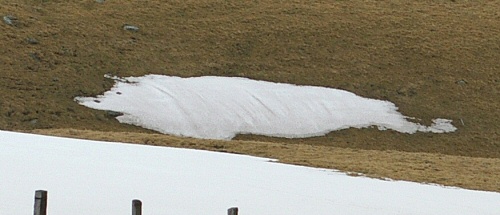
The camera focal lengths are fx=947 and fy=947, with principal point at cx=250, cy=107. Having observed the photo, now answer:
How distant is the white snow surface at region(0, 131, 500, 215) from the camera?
46.9 feet

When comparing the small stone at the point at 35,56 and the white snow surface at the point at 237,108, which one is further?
the small stone at the point at 35,56

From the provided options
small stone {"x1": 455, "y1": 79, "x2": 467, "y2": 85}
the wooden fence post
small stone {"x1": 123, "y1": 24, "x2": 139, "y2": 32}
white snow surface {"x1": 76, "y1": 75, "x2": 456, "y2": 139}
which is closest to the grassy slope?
small stone {"x1": 455, "y1": 79, "x2": 467, "y2": 85}

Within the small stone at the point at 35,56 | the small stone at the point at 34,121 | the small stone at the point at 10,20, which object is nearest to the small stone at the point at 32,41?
the small stone at the point at 35,56

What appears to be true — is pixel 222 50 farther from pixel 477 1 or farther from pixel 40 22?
pixel 477 1

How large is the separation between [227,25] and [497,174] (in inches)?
1129

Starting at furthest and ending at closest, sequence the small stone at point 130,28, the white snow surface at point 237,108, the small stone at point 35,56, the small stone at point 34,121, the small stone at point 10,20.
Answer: the small stone at point 130,28
the small stone at point 10,20
the small stone at point 35,56
the white snow surface at point 237,108
the small stone at point 34,121

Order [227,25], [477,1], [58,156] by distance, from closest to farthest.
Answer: [58,156] → [227,25] → [477,1]

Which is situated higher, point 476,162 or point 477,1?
point 477,1

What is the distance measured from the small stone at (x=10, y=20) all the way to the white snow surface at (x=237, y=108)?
8.68 metres

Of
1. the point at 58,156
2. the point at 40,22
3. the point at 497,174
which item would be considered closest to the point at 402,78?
the point at 40,22

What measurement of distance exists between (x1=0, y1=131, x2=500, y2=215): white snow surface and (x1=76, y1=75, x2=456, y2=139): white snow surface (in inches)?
489

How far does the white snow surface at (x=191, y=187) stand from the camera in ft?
46.9

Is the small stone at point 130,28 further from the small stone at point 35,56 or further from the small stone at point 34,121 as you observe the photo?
the small stone at point 34,121

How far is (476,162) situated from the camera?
87.0ft
